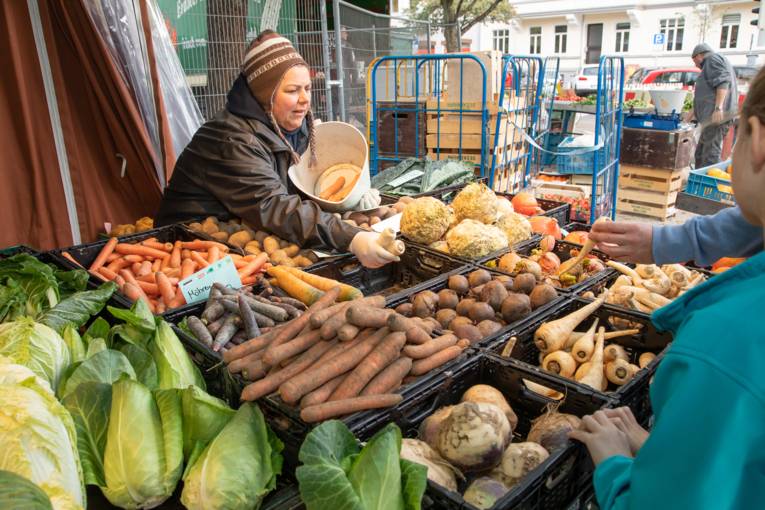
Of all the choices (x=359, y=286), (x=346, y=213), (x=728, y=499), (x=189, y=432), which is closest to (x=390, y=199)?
(x=346, y=213)

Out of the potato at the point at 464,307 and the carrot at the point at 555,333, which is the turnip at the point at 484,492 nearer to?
the carrot at the point at 555,333

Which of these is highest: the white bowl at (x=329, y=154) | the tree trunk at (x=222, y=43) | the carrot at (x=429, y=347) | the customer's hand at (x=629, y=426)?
the tree trunk at (x=222, y=43)

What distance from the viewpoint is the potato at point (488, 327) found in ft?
7.42

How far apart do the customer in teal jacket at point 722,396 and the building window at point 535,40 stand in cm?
4335

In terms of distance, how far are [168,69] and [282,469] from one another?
3943mm

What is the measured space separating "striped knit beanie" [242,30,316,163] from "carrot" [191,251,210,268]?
107cm

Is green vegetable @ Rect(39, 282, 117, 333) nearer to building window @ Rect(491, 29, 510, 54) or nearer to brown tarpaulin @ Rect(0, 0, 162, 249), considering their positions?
brown tarpaulin @ Rect(0, 0, 162, 249)

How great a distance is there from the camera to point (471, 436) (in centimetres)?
158

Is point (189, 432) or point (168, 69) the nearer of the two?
point (189, 432)

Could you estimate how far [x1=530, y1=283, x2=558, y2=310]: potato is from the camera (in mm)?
2506

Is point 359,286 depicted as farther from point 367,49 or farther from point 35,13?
point 367,49

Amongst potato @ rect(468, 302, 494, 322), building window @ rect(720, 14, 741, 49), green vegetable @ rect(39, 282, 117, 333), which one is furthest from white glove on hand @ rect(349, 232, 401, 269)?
building window @ rect(720, 14, 741, 49)

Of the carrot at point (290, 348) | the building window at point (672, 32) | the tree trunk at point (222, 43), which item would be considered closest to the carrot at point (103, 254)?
the carrot at point (290, 348)

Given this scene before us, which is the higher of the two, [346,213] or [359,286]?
[346,213]
